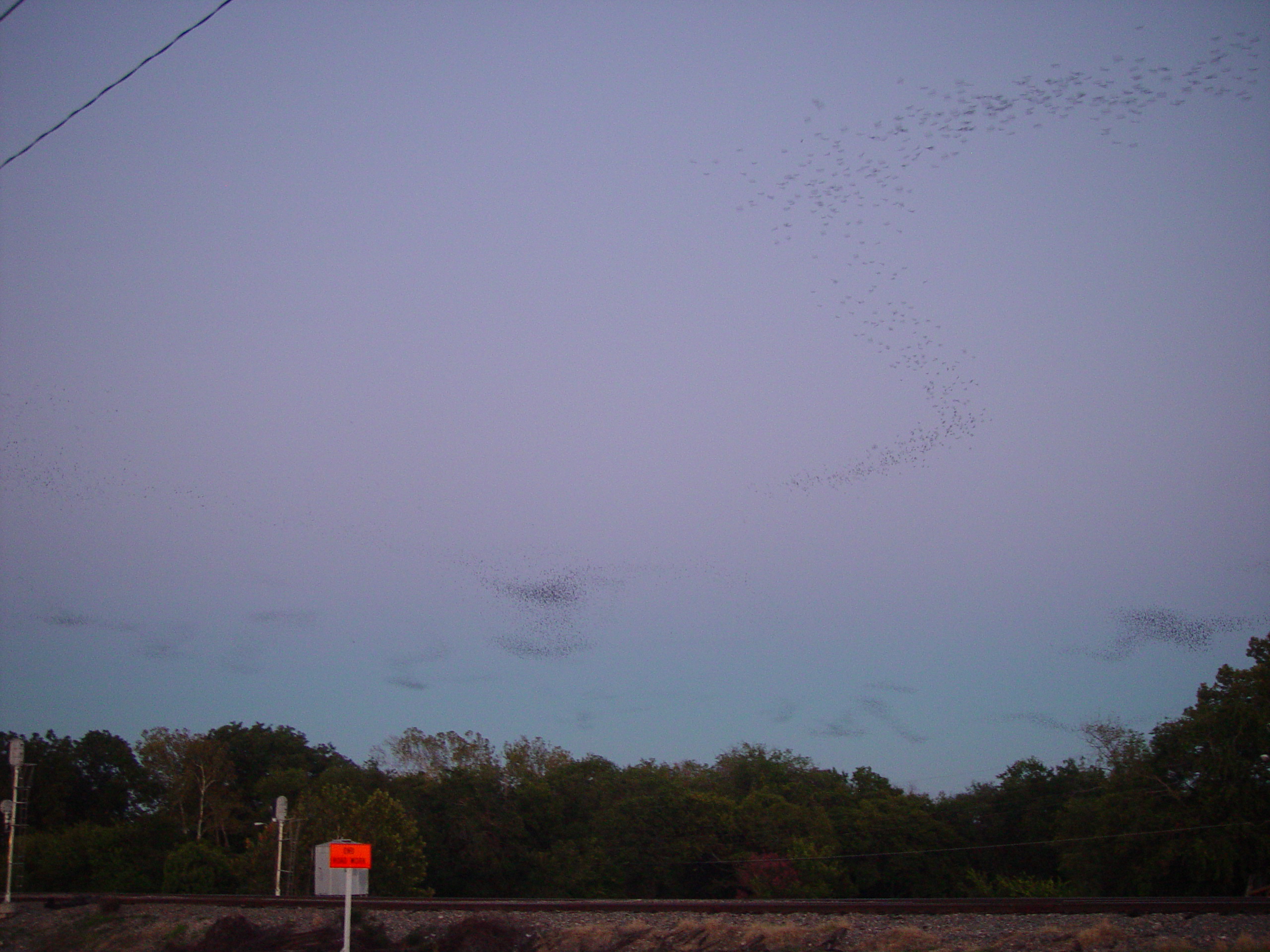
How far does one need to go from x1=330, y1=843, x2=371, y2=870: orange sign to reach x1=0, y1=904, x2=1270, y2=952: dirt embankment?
6.86ft

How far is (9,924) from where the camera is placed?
923 inches

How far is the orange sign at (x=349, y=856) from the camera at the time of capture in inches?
595

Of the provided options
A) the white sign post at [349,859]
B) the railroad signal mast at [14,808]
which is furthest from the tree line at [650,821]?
the white sign post at [349,859]

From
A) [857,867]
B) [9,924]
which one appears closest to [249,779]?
[857,867]

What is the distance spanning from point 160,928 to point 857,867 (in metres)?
41.5

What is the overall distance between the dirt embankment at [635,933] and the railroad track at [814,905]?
38 centimetres

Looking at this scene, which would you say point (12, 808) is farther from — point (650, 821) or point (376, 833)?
point (650, 821)

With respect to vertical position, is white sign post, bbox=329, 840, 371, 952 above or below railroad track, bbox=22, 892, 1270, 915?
above

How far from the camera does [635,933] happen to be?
1559 centimetres

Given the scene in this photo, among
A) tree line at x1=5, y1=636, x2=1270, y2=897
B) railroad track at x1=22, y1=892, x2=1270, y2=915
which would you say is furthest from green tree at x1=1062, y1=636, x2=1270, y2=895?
railroad track at x1=22, y1=892, x2=1270, y2=915

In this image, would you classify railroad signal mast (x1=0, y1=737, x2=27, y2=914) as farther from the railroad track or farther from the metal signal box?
the metal signal box

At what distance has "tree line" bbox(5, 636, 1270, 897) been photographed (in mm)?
38281

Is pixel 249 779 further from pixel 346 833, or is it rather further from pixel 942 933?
pixel 942 933

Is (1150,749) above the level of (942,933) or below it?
above
